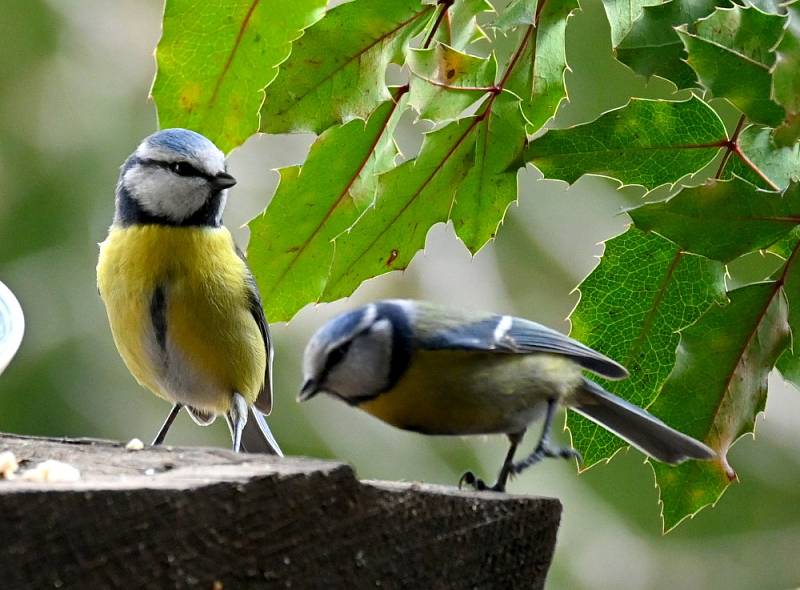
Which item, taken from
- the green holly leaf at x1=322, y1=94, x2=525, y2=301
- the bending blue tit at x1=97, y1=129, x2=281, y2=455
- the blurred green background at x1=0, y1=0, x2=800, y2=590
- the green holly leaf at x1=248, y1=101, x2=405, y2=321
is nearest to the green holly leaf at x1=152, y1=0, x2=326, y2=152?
the green holly leaf at x1=248, y1=101, x2=405, y2=321

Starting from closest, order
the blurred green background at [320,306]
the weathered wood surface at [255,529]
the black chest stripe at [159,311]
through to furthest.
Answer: the weathered wood surface at [255,529] → the black chest stripe at [159,311] → the blurred green background at [320,306]

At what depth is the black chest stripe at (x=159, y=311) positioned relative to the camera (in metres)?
1.92

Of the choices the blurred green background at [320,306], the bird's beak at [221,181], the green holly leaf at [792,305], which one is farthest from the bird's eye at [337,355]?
the blurred green background at [320,306]

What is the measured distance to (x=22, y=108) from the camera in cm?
466

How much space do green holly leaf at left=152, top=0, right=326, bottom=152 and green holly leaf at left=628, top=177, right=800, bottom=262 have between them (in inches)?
24.5

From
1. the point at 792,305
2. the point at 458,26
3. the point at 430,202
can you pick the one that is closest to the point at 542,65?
the point at 458,26

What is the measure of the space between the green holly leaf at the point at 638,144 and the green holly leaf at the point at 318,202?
0.95ft

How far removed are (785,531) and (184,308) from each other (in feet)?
11.3

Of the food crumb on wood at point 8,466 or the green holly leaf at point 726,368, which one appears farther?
the green holly leaf at point 726,368

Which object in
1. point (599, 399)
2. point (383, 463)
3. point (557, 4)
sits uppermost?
point (557, 4)

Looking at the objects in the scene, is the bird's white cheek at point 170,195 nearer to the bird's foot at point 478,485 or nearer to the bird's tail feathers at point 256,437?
the bird's tail feathers at point 256,437

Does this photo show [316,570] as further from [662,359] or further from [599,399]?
[662,359]

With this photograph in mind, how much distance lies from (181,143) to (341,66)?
0.58 m

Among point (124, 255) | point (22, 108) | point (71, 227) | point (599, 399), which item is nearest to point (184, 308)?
point (124, 255)
